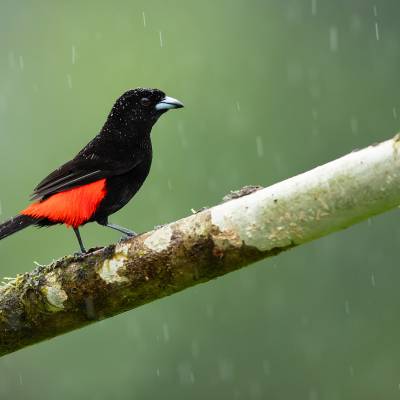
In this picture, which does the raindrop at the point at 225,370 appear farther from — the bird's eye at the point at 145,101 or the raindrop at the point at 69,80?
the bird's eye at the point at 145,101

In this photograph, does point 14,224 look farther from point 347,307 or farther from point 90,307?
point 347,307

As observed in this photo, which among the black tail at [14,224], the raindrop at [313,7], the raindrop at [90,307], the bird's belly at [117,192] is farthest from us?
the raindrop at [313,7]

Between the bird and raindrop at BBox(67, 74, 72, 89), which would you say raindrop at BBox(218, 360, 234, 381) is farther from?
the bird

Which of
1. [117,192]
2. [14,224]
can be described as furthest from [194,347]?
[14,224]

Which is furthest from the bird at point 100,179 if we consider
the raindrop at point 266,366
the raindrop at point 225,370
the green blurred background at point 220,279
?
the raindrop at point 266,366

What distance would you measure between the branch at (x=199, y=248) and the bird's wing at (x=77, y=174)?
0.53 m

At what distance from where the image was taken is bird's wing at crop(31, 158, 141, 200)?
4.41 metres

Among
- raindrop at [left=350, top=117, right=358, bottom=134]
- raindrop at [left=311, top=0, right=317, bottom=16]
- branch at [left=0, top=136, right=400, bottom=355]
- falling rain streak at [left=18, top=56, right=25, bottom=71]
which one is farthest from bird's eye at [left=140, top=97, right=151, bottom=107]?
raindrop at [left=311, top=0, right=317, bottom=16]

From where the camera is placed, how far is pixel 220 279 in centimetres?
1034

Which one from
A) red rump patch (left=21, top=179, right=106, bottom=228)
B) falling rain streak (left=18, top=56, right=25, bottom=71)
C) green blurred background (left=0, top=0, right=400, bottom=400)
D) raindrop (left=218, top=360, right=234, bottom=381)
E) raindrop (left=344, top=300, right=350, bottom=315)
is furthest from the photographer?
falling rain streak (left=18, top=56, right=25, bottom=71)

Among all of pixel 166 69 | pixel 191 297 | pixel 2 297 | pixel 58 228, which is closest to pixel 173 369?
pixel 191 297

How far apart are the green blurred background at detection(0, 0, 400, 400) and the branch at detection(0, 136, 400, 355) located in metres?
5.04

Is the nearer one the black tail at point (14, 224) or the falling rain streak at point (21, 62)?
the black tail at point (14, 224)

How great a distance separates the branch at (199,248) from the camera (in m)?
3.10
